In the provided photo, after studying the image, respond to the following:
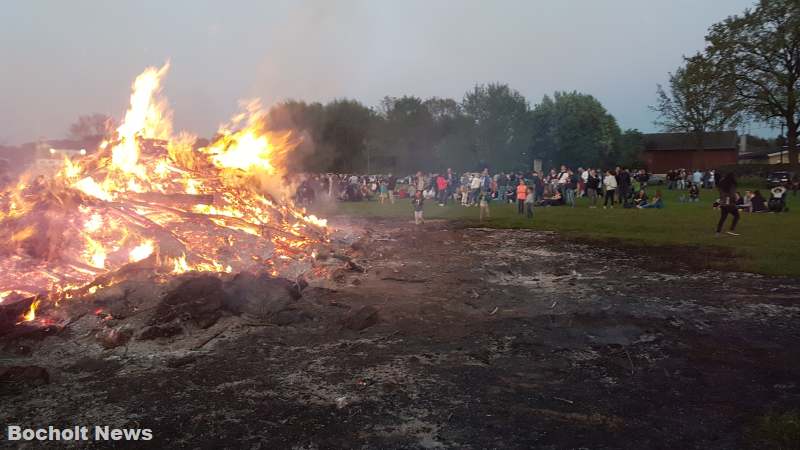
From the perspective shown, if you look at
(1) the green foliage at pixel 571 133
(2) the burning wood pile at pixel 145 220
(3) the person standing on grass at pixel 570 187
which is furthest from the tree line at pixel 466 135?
(2) the burning wood pile at pixel 145 220

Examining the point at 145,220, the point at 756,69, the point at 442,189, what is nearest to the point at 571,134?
the point at 756,69

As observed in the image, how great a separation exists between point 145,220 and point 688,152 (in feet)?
248

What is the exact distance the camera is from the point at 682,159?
227 feet

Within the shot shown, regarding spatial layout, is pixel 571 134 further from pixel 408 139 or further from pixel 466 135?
pixel 408 139

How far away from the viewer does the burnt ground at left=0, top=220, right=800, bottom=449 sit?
439 cm

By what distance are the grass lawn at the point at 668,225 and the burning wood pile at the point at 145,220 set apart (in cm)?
867

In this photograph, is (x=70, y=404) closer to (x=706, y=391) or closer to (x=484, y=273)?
(x=706, y=391)

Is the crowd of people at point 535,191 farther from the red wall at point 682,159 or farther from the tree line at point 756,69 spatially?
the red wall at point 682,159

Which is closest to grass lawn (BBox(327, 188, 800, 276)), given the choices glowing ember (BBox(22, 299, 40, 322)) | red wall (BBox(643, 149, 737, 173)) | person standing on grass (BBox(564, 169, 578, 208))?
person standing on grass (BBox(564, 169, 578, 208))

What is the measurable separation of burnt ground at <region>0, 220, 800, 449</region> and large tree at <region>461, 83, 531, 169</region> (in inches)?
2062

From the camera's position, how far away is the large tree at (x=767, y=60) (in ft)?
119

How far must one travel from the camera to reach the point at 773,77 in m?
36.9

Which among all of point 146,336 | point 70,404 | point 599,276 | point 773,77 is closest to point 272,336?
point 146,336

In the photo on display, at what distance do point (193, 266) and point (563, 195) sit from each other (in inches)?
804
